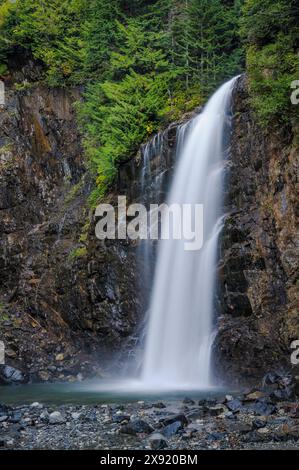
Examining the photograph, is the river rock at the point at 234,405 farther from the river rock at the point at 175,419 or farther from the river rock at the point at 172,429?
the river rock at the point at 172,429

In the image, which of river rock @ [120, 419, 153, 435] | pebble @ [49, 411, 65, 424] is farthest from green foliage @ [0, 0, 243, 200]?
river rock @ [120, 419, 153, 435]

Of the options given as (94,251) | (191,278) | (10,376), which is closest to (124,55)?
(94,251)

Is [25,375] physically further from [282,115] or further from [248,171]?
[282,115]

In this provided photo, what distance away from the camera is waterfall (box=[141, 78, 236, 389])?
524 inches

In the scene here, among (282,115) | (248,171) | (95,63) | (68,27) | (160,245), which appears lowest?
(160,245)

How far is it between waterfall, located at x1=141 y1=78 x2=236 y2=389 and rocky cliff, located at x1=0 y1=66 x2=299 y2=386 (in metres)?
0.47

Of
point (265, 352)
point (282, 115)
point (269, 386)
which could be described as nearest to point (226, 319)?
point (265, 352)

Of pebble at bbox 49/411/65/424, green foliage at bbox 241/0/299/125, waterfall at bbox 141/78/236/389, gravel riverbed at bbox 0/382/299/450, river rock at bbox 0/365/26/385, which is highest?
green foliage at bbox 241/0/299/125

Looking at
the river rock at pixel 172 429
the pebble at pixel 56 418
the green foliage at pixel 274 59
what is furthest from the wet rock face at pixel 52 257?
the river rock at pixel 172 429

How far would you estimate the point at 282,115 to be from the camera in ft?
42.3

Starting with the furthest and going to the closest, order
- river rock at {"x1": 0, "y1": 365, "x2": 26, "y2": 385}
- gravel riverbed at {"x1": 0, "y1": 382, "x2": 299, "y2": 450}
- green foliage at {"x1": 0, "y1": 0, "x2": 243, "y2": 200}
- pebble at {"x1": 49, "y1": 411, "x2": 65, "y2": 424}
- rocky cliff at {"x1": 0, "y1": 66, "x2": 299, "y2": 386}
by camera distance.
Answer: green foliage at {"x1": 0, "y1": 0, "x2": 243, "y2": 200}, river rock at {"x1": 0, "y1": 365, "x2": 26, "y2": 385}, rocky cliff at {"x1": 0, "y1": 66, "x2": 299, "y2": 386}, pebble at {"x1": 49, "y1": 411, "x2": 65, "y2": 424}, gravel riverbed at {"x1": 0, "y1": 382, "x2": 299, "y2": 450}

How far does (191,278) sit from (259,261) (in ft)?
7.45

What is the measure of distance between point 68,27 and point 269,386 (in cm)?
2084

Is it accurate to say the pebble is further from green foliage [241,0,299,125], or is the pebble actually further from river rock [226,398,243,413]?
green foliage [241,0,299,125]
